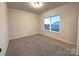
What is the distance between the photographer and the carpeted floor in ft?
5.44

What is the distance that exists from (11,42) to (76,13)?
137 cm

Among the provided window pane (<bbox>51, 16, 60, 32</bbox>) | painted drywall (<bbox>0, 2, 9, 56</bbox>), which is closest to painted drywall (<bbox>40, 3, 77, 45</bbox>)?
window pane (<bbox>51, 16, 60, 32</bbox>)

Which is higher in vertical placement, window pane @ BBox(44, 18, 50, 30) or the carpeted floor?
window pane @ BBox(44, 18, 50, 30)

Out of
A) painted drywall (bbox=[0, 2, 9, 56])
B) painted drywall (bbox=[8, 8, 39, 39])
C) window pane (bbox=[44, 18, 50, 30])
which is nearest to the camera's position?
painted drywall (bbox=[0, 2, 9, 56])

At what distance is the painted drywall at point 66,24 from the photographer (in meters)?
1.67

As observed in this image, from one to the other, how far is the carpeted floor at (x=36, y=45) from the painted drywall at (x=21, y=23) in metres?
0.11

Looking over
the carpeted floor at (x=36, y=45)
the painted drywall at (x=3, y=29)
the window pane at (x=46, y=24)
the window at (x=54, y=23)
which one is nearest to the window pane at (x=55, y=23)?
the window at (x=54, y=23)

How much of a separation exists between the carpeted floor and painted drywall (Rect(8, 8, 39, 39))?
11cm

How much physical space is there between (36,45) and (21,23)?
21.8 inches

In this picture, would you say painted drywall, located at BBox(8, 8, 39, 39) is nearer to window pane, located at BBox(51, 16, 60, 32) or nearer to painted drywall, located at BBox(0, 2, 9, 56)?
painted drywall, located at BBox(0, 2, 9, 56)

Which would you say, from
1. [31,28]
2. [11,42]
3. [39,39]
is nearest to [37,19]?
[31,28]

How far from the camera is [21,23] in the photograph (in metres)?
1.74

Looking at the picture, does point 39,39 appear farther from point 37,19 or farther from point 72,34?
point 72,34

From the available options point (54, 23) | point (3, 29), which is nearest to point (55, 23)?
point (54, 23)
